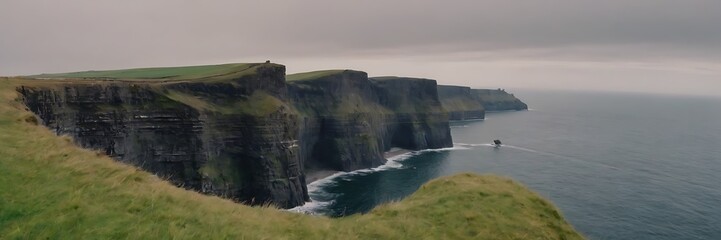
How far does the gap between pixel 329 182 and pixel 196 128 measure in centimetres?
4110

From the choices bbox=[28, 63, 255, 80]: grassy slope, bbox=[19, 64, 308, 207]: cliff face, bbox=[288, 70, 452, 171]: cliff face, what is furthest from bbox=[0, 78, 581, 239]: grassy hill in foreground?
bbox=[288, 70, 452, 171]: cliff face

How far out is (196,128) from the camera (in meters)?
72.2

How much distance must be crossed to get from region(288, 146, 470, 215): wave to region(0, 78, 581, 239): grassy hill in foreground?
4614cm

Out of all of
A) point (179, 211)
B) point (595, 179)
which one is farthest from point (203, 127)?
point (595, 179)

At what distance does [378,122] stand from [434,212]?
417 feet

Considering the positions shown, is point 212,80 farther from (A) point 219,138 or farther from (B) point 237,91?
(A) point 219,138

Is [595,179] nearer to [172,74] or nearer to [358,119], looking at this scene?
[358,119]

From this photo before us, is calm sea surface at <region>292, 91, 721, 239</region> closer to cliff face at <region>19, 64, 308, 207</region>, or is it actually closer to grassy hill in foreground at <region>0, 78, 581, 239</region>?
cliff face at <region>19, 64, 308, 207</region>

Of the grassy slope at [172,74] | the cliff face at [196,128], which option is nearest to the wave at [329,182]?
the cliff face at [196,128]

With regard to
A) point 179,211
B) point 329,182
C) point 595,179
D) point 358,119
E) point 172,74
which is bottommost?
point 329,182

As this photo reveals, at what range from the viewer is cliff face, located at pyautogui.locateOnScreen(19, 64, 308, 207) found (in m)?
60.3

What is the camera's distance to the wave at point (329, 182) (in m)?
81.9

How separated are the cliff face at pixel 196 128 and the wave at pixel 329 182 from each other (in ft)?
9.46

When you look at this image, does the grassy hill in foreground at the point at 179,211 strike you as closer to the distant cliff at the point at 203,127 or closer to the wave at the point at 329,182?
the distant cliff at the point at 203,127
